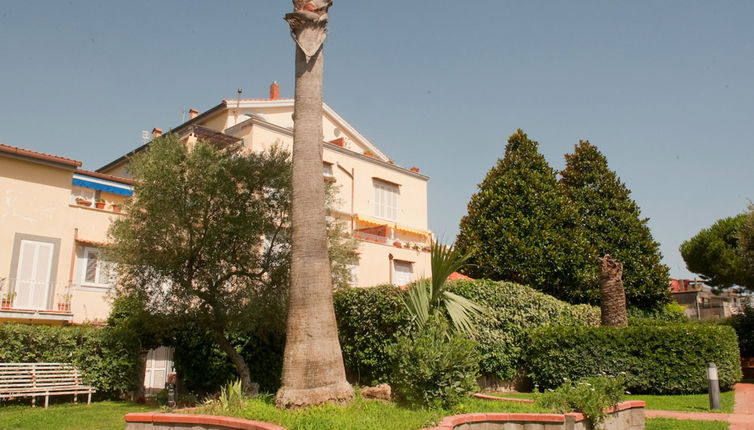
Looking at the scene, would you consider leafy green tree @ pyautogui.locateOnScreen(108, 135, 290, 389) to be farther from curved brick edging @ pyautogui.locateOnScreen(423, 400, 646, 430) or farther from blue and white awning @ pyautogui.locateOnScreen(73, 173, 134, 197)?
blue and white awning @ pyautogui.locateOnScreen(73, 173, 134, 197)

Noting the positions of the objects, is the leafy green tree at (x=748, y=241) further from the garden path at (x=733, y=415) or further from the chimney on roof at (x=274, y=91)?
the chimney on roof at (x=274, y=91)

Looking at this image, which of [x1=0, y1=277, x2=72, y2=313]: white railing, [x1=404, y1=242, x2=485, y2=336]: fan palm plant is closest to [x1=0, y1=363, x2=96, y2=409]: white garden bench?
[x1=0, y1=277, x2=72, y2=313]: white railing

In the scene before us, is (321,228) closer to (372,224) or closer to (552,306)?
(552,306)

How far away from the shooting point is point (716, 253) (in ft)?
130

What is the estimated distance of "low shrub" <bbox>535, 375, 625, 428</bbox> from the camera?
9672 millimetres

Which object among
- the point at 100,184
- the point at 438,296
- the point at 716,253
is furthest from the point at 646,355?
the point at 716,253

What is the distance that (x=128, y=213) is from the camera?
15742 mm

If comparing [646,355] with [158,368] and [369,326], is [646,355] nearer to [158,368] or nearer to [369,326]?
[369,326]

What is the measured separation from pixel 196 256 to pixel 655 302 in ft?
76.0

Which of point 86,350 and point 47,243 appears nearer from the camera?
point 86,350

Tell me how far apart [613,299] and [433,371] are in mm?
11015

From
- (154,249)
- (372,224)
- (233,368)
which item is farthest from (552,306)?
(372,224)

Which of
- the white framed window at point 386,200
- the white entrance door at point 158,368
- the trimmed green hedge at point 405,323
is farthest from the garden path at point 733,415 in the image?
the white framed window at point 386,200

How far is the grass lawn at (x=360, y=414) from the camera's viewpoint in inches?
318
